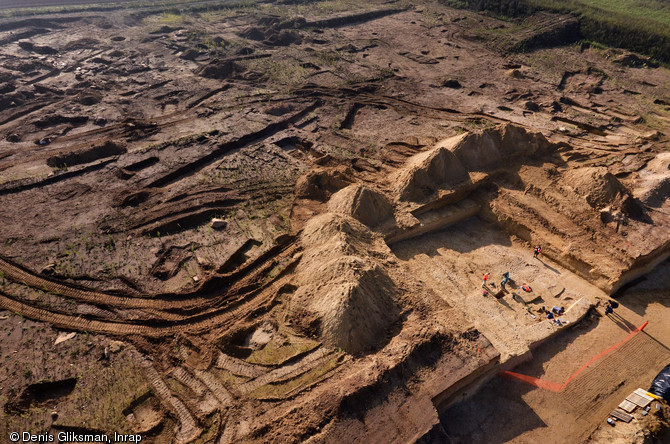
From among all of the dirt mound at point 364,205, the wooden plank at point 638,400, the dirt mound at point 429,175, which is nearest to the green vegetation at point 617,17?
the dirt mound at point 429,175

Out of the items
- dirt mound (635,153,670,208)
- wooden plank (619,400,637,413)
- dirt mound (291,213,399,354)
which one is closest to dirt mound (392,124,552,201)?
dirt mound (291,213,399,354)

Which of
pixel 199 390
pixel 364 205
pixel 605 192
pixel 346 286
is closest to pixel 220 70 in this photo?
pixel 364 205

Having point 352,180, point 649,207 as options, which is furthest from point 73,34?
point 649,207

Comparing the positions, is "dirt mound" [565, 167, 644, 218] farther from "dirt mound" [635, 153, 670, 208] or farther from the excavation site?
"dirt mound" [635, 153, 670, 208]

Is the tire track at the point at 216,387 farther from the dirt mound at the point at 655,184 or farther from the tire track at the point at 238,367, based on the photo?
the dirt mound at the point at 655,184

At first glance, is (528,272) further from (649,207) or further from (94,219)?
(94,219)

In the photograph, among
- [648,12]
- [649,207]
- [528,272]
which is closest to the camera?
[528,272]

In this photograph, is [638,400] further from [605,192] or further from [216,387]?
[216,387]
